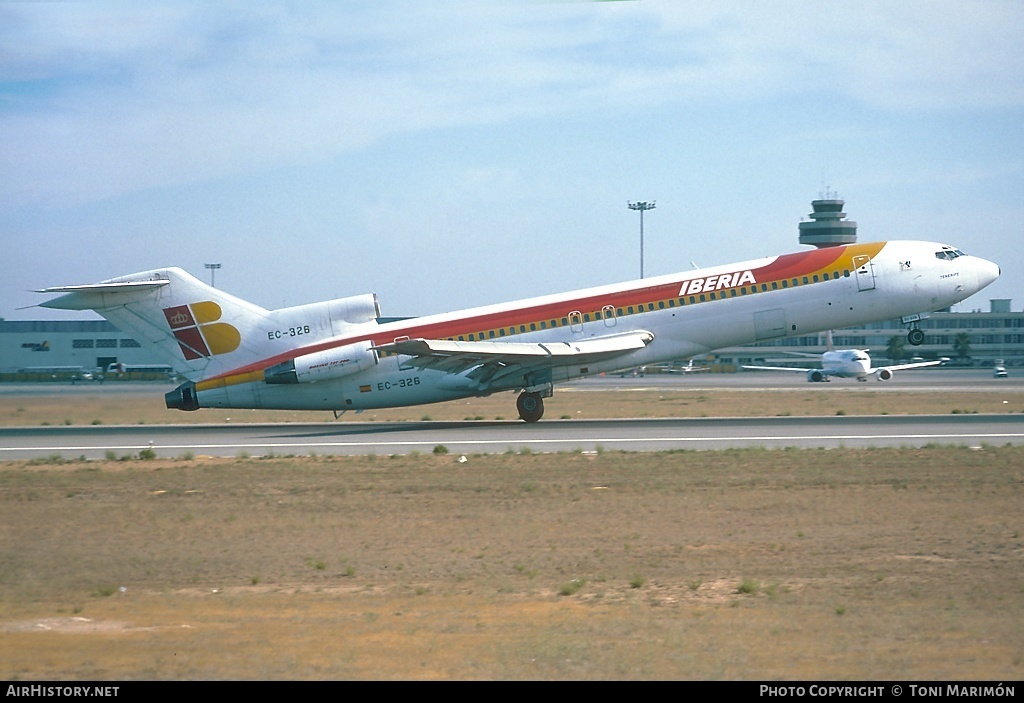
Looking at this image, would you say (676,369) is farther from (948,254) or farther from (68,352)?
(948,254)

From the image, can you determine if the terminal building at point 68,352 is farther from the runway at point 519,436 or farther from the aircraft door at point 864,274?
the aircraft door at point 864,274

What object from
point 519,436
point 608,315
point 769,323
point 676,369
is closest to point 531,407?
point 608,315

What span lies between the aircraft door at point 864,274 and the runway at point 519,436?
13.8 feet

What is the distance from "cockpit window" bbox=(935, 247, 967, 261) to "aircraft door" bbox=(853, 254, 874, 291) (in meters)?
2.60

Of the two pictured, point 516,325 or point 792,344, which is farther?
point 792,344

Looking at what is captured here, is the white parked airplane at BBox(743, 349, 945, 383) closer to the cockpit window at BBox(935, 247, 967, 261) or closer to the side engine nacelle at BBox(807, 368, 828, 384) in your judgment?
the side engine nacelle at BBox(807, 368, 828, 384)

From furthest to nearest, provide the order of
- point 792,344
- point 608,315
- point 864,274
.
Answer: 1. point 792,344
2. point 608,315
3. point 864,274

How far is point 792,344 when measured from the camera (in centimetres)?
13362

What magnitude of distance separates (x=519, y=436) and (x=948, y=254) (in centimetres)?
1596

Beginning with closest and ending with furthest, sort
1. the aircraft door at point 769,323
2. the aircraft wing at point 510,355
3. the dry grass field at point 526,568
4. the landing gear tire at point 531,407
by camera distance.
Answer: the dry grass field at point 526,568 < the aircraft wing at point 510,355 < the aircraft door at point 769,323 < the landing gear tire at point 531,407

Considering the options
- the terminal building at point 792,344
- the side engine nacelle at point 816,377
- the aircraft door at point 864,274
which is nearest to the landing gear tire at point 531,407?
the aircraft door at point 864,274

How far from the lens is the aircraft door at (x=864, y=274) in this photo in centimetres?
3428

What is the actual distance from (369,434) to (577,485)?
13611 mm
